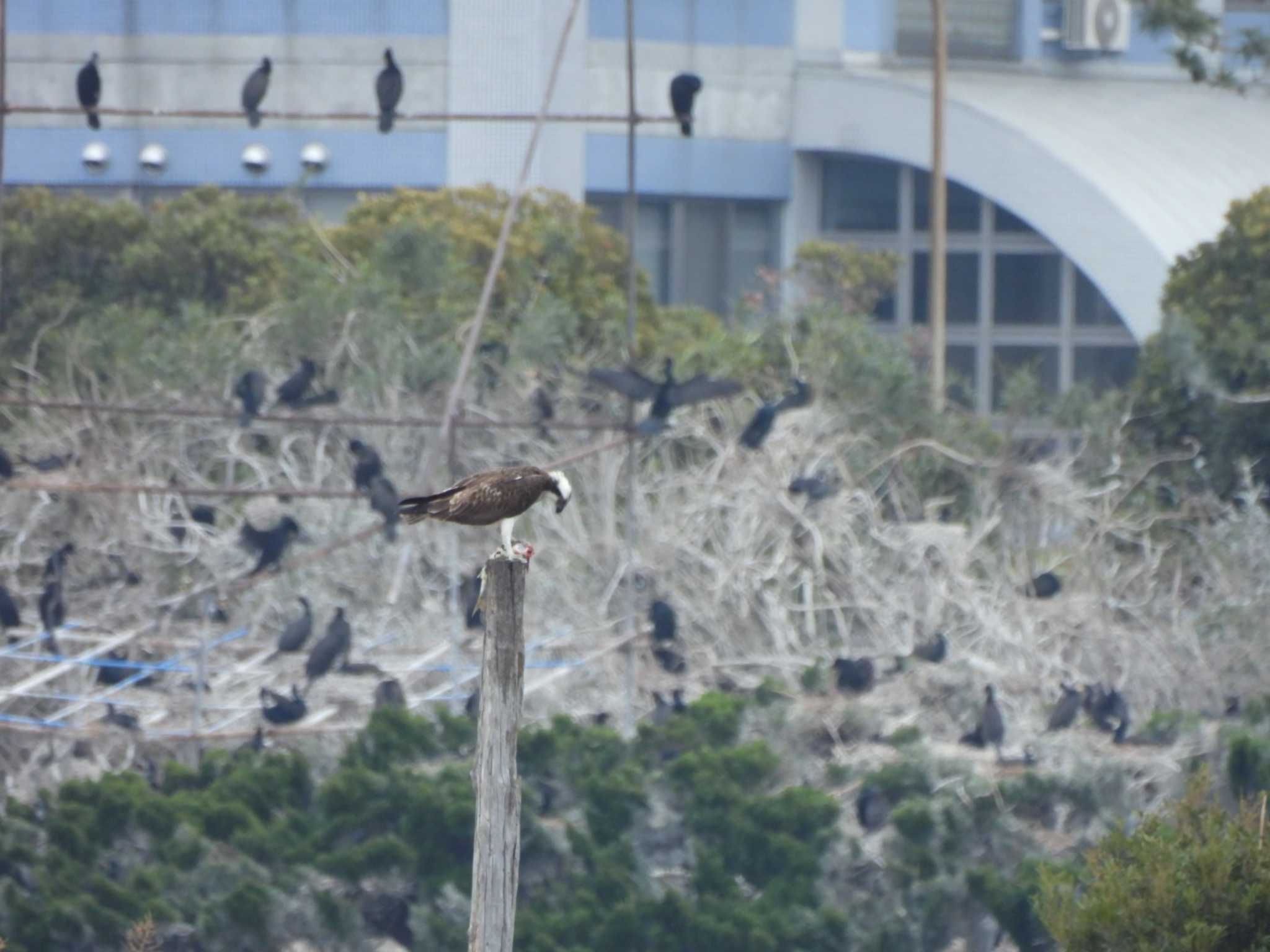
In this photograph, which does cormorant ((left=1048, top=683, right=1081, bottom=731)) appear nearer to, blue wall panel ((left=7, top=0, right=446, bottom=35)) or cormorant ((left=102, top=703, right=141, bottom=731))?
cormorant ((left=102, top=703, right=141, bottom=731))

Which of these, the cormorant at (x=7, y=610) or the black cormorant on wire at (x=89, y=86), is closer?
the cormorant at (x=7, y=610)

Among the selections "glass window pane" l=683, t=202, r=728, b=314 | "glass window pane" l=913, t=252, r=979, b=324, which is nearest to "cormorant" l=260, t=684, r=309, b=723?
"glass window pane" l=683, t=202, r=728, b=314

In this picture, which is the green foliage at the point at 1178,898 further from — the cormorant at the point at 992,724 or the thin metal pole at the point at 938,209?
the thin metal pole at the point at 938,209

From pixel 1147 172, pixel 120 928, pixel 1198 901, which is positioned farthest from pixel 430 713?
pixel 1147 172

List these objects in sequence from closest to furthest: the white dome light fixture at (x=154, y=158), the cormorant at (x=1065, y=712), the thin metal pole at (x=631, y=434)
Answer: the cormorant at (x=1065, y=712) < the thin metal pole at (x=631, y=434) < the white dome light fixture at (x=154, y=158)

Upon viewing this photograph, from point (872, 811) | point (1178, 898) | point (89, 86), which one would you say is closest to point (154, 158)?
point (89, 86)

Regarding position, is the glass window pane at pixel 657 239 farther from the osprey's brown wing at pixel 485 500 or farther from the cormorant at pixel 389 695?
the osprey's brown wing at pixel 485 500

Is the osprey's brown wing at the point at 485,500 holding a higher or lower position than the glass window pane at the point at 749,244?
lower

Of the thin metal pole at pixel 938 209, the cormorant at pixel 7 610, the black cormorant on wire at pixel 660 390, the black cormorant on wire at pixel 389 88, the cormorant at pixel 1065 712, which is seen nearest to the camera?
the black cormorant on wire at pixel 660 390

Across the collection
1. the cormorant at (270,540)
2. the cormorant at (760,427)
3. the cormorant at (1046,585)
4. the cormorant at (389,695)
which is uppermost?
the cormorant at (760,427)

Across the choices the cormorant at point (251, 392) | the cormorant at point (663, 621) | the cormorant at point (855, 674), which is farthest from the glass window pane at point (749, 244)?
the cormorant at point (855, 674)
